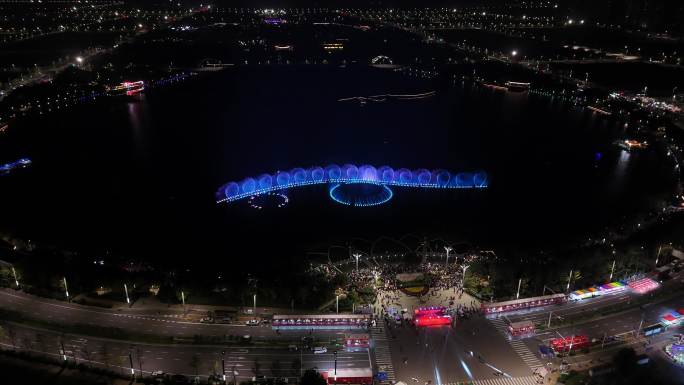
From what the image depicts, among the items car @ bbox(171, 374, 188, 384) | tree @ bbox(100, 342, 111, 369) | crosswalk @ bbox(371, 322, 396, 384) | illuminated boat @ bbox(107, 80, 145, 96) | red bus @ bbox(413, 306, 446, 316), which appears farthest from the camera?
illuminated boat @ bbox(107, 80, 145, 96)

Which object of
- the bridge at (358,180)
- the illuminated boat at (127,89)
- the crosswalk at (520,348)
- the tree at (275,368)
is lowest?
the tree at (275,368)

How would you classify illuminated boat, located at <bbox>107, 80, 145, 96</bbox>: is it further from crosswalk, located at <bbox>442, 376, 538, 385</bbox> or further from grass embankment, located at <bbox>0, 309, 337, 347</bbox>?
crosswalk, located at <bbox>442, 376, 538, 385</bbox>

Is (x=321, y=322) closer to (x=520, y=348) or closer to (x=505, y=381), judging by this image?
(x=505, y=381)

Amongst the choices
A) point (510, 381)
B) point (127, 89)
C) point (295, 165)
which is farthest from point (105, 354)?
point (127, 89)

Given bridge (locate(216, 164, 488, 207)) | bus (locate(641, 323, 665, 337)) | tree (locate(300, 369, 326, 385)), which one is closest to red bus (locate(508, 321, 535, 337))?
bus (locate(641, 323, 665, 337))

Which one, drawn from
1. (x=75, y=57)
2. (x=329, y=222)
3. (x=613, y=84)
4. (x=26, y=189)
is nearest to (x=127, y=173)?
(x=26, y=189)

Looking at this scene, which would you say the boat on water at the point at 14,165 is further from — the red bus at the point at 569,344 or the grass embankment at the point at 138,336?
the red bus at the point at 569,344

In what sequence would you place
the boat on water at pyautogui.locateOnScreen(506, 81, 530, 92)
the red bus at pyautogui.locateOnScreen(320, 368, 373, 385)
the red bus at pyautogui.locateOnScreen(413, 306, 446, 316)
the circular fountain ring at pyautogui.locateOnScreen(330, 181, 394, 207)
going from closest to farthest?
1. the red bus at pyautogui.locateOnScreen(320, 368, 373, 385)
2. the red bus at pyautogui.locateOnScreen(413, 306, 446, 316)
3. the circular fountain ring at pyautogui.locateOnScreen(330, 181, 394, 207)
4. the boat on water at pyautogui.locateOnScreen(506, 81, 530, 92)

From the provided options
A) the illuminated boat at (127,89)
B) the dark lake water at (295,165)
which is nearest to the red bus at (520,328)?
the dark lake water at (295,165)
